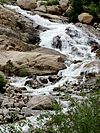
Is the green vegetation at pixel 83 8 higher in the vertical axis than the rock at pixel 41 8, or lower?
higher

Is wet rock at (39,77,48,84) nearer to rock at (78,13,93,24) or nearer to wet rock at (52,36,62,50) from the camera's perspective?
wet rock at (52,36,62,50)

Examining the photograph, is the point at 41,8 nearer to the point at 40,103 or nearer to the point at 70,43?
the point at 70,43

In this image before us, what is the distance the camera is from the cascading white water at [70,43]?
52.4 ft

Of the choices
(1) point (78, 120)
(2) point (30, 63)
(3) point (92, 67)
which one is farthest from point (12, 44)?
(1) point (78, 120)

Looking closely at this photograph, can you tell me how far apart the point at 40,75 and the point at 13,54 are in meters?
1.96

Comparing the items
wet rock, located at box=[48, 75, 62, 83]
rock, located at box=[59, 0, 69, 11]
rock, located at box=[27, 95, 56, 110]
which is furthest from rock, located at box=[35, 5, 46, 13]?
rock, located at box=[27, 95, 56, 110]

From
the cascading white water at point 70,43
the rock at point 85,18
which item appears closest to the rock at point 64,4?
the cascading white water at point 70,43

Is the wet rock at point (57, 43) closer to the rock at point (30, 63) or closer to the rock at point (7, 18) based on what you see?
the rock at point (7, 18)

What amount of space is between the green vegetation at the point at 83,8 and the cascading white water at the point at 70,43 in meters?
1.78

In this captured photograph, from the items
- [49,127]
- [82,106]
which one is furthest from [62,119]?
[82,106]

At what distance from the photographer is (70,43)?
20578 millimetres

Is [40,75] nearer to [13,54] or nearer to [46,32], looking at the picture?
[13,54]

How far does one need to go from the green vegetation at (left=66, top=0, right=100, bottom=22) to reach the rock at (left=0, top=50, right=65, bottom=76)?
838 centimetres

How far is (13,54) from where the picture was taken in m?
17.1
